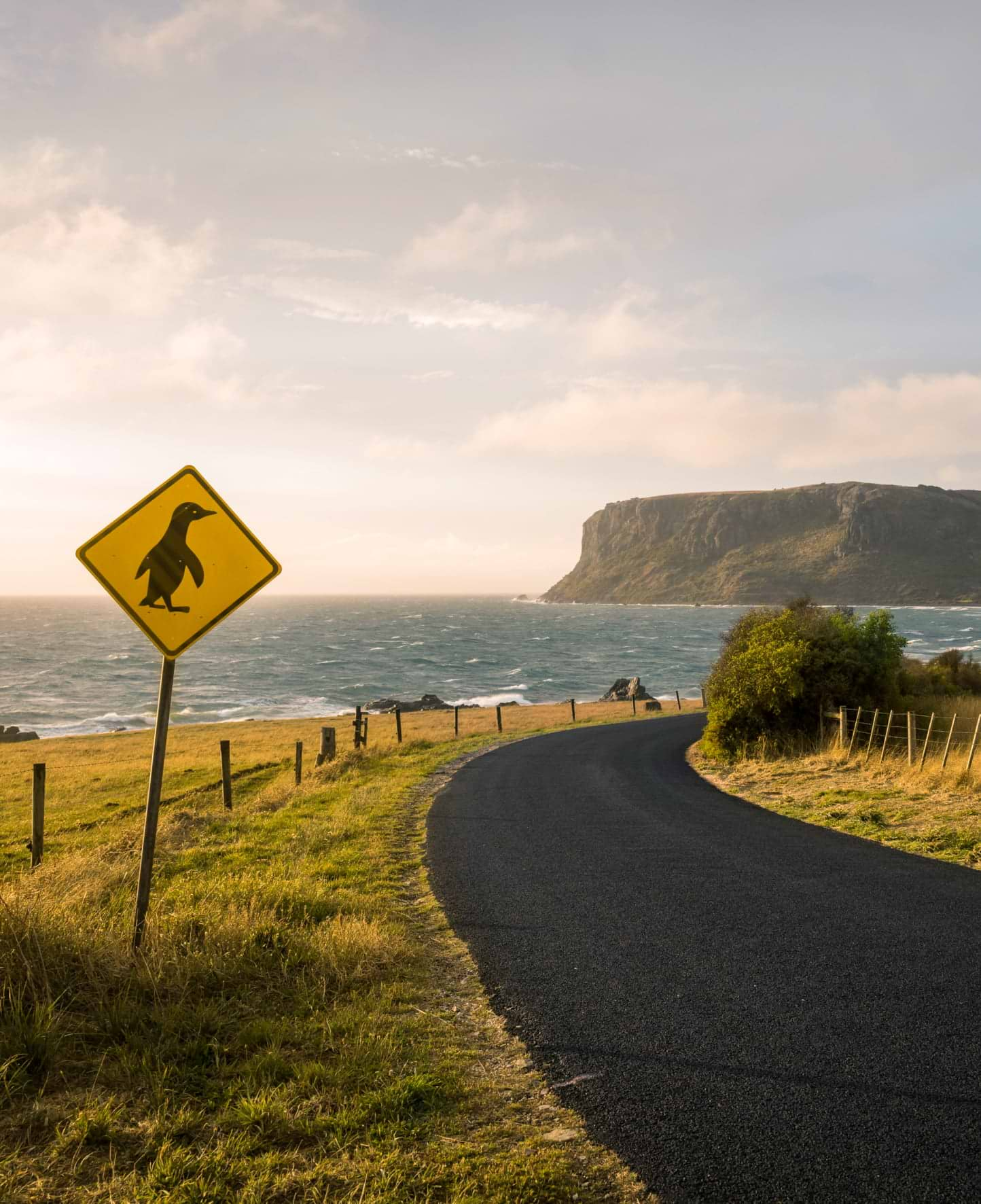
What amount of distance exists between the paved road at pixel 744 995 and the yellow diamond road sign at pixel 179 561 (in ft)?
12.4

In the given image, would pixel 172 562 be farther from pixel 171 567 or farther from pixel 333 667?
pixel 333 667

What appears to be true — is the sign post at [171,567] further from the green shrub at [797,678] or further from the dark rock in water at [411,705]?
the dark rock in water at [411,705]

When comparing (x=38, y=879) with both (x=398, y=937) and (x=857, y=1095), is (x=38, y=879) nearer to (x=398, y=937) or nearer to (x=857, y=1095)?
(x=398, y=937)

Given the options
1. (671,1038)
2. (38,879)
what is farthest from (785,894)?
(38,879)

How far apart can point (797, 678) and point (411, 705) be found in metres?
40.8

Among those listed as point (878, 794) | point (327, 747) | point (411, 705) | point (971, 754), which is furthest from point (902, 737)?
point (411, 705)

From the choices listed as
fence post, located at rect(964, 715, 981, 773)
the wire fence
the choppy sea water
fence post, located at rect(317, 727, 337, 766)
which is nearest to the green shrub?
the wire fence

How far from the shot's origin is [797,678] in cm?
2216

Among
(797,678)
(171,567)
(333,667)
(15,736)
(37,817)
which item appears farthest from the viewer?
(333,667)

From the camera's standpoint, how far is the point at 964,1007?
5.48 meters

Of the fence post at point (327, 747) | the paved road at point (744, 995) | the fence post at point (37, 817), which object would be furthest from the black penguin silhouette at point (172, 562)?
the fence post at point (327, 747)

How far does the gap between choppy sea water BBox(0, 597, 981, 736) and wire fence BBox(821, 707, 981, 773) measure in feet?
150

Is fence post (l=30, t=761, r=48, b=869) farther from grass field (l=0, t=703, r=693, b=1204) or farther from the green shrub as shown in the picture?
the green shrub

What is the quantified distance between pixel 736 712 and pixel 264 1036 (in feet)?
67.9
